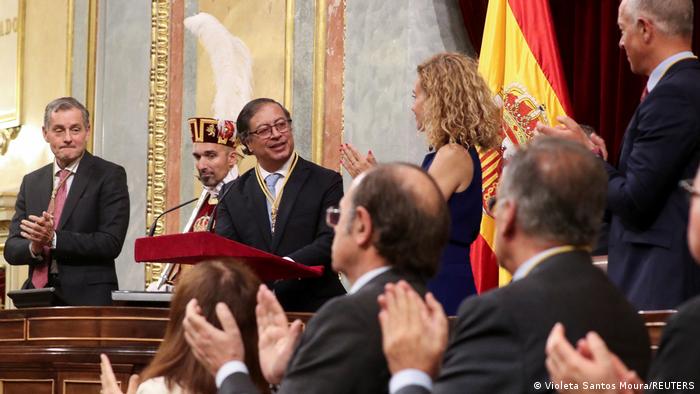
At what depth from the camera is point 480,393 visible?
245 centimetres

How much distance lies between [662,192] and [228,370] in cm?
159

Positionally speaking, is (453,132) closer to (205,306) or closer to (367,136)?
(205,306)

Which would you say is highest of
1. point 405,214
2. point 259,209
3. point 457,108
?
point 457,108

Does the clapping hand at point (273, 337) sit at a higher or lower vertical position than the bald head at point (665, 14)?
lower

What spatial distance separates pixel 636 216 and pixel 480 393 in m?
1.69

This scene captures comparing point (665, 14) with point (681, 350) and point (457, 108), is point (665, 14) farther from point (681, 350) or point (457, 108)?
point (681, 350)

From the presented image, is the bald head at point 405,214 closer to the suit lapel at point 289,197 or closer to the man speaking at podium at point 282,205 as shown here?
the man speaking at podium at point 282,205

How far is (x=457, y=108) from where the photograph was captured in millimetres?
4746

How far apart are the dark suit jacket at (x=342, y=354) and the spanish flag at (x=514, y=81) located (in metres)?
3.74

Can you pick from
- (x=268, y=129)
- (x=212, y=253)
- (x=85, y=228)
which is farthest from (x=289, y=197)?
(x=85, y=228)

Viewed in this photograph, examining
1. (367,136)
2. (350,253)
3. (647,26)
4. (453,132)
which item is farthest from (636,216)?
(367,136)

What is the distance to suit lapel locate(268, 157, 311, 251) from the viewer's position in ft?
18.1

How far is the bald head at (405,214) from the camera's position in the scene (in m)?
2.85

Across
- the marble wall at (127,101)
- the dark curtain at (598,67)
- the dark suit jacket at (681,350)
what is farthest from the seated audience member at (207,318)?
the marble wall at (127,101)
